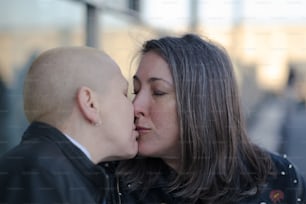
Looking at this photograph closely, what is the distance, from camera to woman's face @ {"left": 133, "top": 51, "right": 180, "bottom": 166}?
101 cm

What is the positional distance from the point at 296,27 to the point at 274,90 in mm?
2078

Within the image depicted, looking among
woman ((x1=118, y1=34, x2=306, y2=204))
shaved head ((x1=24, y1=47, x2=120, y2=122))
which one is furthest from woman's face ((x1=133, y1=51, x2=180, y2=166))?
shaved head ((x1=24, y1=47, x2=120, y2=122))

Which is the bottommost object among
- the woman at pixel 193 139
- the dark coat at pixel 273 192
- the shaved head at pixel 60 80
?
the dark coat at pixel 273 192

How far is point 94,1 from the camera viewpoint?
264 cm

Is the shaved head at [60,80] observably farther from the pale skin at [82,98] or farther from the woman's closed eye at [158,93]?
the woman's closed eye at [158,93]

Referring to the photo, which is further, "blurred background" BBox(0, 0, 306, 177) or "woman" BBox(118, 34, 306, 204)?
"blurred background" BBox(0, 0, 306, 177)

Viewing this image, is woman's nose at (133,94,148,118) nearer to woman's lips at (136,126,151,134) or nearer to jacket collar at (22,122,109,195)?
woman's lips at (136,126,151,134)

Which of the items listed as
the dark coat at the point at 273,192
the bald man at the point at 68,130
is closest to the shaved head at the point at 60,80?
the bald man at the point at 68,130

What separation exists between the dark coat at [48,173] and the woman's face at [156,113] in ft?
0.58

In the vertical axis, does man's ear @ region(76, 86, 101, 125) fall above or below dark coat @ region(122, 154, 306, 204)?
above

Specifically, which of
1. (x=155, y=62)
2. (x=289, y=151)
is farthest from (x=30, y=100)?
(x=289, y=151)

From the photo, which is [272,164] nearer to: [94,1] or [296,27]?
[296,27]

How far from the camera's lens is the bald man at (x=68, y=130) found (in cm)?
78

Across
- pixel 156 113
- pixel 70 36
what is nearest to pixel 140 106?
pixel 156 113
